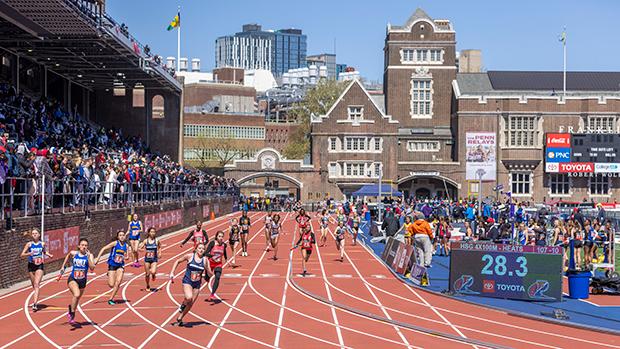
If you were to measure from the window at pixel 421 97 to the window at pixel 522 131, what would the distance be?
28.6ft

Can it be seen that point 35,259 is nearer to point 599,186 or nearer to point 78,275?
point 78,275

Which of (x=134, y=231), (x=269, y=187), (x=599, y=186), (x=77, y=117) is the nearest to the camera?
(x=134, y=231)

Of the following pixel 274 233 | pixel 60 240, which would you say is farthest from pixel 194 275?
pixel 274 233

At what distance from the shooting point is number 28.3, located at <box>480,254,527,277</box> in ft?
80.3

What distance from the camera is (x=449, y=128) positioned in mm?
89688

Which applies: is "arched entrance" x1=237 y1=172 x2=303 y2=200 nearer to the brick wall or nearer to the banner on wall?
the banner on wall

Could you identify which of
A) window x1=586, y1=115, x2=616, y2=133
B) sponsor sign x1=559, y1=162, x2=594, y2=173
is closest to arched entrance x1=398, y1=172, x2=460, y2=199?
sponsor sign x1=559, y1=162, x2=594, y2=173

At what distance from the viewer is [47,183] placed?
2736 cm

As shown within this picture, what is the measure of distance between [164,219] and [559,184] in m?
47.6

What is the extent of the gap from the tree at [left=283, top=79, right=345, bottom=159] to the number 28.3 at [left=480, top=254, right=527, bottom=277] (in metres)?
97.1

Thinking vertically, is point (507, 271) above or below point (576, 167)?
below

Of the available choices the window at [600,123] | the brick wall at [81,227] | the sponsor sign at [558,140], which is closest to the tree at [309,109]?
the window at [600,123]

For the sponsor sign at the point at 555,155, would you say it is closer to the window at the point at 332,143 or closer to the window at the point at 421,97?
the window at the point at 421,97

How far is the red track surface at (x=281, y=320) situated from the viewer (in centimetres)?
1775
